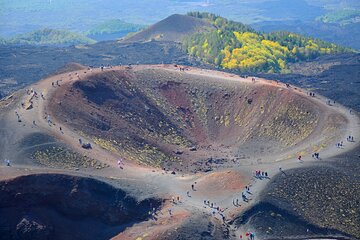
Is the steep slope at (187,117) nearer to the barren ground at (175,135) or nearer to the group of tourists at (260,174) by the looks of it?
the barren ground at (175,135)

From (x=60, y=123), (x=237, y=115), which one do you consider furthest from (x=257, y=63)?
(x=60, y=123)

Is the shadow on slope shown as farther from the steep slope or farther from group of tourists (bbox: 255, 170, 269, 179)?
the steep slope

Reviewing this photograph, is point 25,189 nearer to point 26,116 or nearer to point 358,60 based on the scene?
point 26,116

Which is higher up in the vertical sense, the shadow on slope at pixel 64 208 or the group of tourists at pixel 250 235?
the shadow on slope at pixel 64 208

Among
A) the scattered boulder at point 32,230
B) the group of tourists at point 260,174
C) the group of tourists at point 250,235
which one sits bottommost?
the group of tourists at point 250,235

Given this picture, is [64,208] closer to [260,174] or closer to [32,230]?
[32,230]

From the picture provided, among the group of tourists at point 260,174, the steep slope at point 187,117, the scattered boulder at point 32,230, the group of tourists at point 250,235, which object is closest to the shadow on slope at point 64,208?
the scattered boulder at point 32,230

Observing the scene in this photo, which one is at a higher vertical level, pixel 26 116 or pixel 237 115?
pixel 26 116

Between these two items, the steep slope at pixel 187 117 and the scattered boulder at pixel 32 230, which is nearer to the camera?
the scattered boulder at pixel 32 230

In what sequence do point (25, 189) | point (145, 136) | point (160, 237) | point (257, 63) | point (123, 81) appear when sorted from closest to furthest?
1. point (160, 237)
2. point (25, 189)
3. point (145, 136)
4. point (123, 81)
5. point (257, 63)

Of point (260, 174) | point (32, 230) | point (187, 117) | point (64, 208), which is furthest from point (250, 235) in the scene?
point (187, 117)

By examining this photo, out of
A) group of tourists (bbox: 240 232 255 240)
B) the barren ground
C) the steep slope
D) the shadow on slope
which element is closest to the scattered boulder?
the shadow on slope
